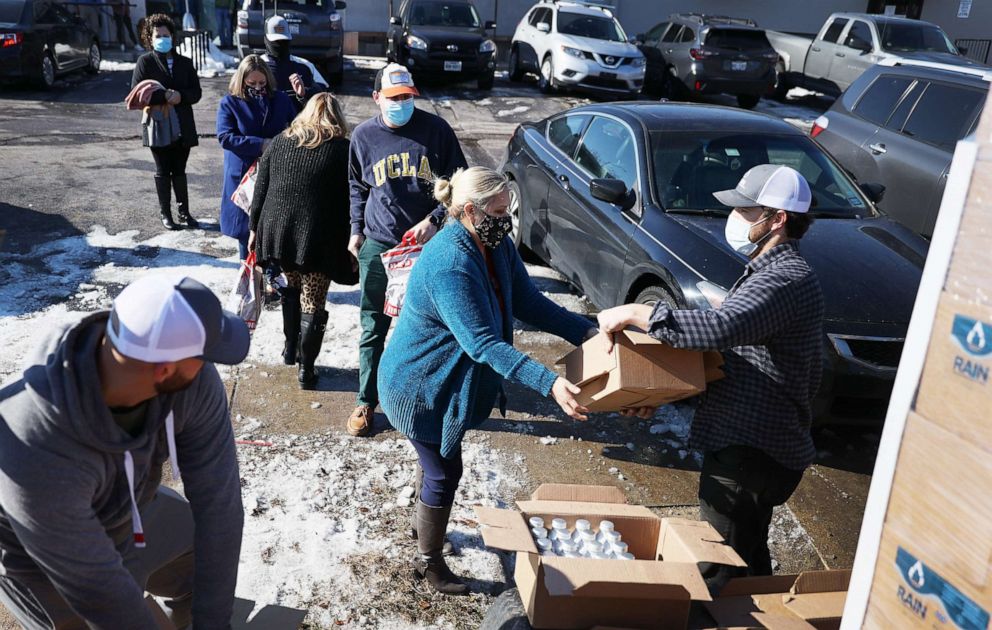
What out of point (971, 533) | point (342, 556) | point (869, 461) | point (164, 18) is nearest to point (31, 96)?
point (164, 18)

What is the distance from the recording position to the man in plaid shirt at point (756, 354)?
2.78 meters

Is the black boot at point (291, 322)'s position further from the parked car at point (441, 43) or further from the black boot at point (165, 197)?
the parked car at point (441, 43)

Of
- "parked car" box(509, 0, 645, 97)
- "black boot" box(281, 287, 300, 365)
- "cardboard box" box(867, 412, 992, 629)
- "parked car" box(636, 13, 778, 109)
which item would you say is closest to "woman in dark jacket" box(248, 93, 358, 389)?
"black boot" box(281, 287, 300, 365)

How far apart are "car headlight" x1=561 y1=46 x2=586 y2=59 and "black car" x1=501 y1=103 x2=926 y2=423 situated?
951 cm

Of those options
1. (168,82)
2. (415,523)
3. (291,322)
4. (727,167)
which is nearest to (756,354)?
(415,523)

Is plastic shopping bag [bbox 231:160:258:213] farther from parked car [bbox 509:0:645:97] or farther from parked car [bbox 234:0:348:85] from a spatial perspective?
parked car [bbox 509:0:645:97]

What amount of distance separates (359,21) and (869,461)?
19.9 metres

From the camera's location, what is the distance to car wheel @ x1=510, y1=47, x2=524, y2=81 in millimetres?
18516

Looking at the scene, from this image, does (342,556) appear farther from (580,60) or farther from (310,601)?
(580,60)

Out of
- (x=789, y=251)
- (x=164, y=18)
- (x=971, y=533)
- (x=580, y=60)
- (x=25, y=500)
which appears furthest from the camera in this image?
(x=580, y=60)

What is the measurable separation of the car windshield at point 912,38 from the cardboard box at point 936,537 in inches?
627

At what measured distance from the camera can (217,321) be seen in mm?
2027

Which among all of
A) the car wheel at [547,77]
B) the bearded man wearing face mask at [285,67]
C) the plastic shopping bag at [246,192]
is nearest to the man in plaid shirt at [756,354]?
the plastic shopping bag at [246,192]

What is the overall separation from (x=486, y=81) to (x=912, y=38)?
8.09 metres
